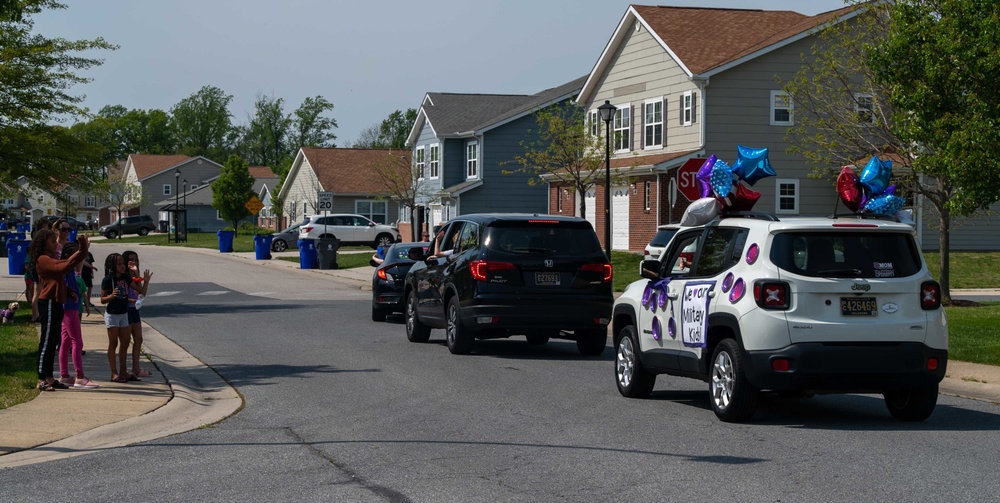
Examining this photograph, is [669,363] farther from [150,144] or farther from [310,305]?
[150,144]

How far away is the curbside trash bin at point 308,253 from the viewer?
44.5m

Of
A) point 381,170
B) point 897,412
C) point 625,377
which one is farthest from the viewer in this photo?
point 381,170

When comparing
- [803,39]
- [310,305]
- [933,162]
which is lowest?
[310,305]

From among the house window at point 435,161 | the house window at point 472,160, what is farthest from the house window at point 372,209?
the house window at point 472,160

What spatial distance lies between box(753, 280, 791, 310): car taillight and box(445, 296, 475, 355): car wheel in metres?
6.70

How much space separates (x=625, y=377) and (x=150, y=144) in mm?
154284

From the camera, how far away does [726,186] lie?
11695 millimetres

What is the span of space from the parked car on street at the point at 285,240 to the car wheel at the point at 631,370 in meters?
49.2

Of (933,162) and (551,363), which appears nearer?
(551,363)

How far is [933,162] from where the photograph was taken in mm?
17266

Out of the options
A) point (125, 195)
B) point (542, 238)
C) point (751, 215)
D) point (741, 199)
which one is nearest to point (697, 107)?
point (542, 238)

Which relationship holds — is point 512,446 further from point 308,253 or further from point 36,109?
point 308,253

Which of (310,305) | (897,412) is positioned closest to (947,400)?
(897,412)

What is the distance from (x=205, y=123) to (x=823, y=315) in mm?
152076
